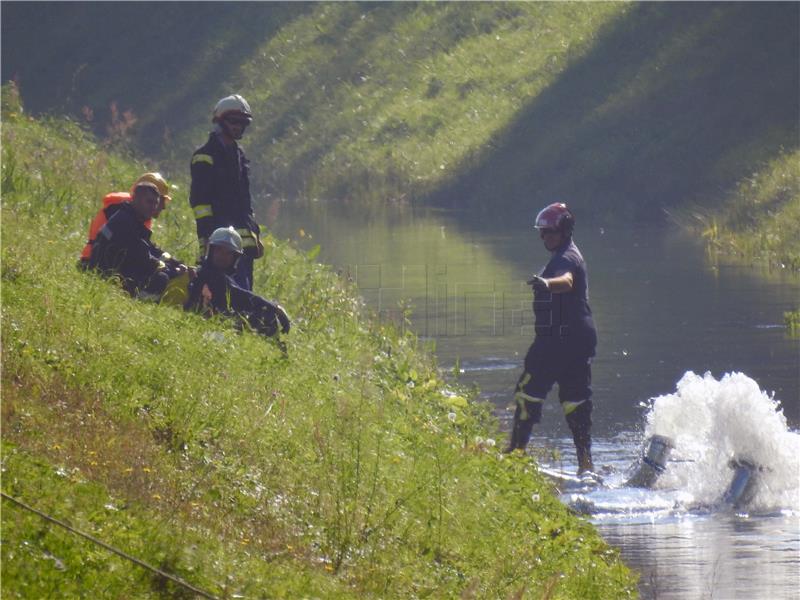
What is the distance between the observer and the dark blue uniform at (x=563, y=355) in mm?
11961

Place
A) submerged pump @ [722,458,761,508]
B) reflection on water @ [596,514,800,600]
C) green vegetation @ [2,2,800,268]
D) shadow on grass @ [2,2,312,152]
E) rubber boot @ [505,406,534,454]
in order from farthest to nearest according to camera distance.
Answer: shadow on grass @ [2,2,312,152] < green vegetation @ [2,2,800,268] < rubber boot @ [505,406,534,454] < submerged pump @ [722,458,761,508] < reflection on water @ [596,514,800,600]

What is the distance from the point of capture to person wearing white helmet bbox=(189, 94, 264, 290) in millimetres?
12453

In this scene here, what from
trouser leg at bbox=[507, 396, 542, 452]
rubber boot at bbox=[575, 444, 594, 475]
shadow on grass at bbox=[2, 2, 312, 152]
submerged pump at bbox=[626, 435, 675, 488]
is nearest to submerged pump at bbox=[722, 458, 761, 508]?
submerged pump at bbox=[626, 435, 675, 488]

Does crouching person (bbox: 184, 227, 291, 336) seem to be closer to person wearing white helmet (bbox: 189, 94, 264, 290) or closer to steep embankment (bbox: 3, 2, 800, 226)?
person wearing white helmet (bbox: 189, 94, 264, 290)

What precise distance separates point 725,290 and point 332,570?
15.2 meters

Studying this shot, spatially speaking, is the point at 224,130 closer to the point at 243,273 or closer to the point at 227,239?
the point at 243,273

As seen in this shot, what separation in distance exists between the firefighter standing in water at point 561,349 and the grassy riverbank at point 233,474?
0.51 m

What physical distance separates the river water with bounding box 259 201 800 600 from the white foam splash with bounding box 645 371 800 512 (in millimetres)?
11

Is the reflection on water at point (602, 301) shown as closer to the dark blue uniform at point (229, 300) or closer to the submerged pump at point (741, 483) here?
the submerged pump at point (741, 483)

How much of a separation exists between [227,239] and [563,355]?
2.50 metres

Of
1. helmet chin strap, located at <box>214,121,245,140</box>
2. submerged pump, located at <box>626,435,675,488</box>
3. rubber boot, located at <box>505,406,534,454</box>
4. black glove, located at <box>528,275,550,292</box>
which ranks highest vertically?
helmet chin strap, located at <box>214,121,245,140</box>

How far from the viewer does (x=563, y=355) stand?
1208 centimetres

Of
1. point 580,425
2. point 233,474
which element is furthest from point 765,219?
point 233,474

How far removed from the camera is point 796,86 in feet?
112
